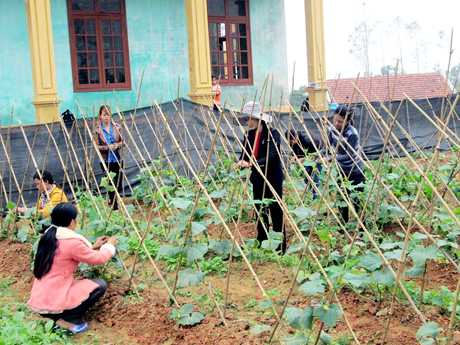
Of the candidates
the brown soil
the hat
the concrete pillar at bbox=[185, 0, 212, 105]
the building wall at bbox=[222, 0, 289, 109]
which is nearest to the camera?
the brown soil

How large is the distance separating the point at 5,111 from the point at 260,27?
18.6 ft

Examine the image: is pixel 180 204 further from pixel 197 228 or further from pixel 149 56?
pixel 149 56

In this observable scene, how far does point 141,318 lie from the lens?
13.3 feet

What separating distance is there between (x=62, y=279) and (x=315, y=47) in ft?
30.8

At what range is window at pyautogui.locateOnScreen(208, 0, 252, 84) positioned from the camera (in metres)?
13.0

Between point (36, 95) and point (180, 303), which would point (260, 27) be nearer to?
point (36, 95)

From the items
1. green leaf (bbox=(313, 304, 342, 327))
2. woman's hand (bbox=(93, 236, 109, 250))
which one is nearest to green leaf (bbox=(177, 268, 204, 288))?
woman's hand (bbox=(93, 236, 109, 250))

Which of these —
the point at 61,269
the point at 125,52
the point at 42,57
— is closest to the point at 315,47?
the point at 125,52

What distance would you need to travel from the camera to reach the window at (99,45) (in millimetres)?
11578

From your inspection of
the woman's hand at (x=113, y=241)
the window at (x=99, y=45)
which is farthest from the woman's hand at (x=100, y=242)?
the window at (x=99, y=45)

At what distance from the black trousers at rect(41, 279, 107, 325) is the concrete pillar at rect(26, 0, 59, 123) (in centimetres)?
622

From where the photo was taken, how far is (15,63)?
11031 millimetres

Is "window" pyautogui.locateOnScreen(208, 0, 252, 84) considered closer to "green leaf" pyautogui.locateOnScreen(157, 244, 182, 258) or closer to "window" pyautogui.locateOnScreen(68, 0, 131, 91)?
"window" pyautogui.locateOnScreen(68, 0, 131, 91)

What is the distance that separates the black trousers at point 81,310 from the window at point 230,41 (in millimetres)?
9233
